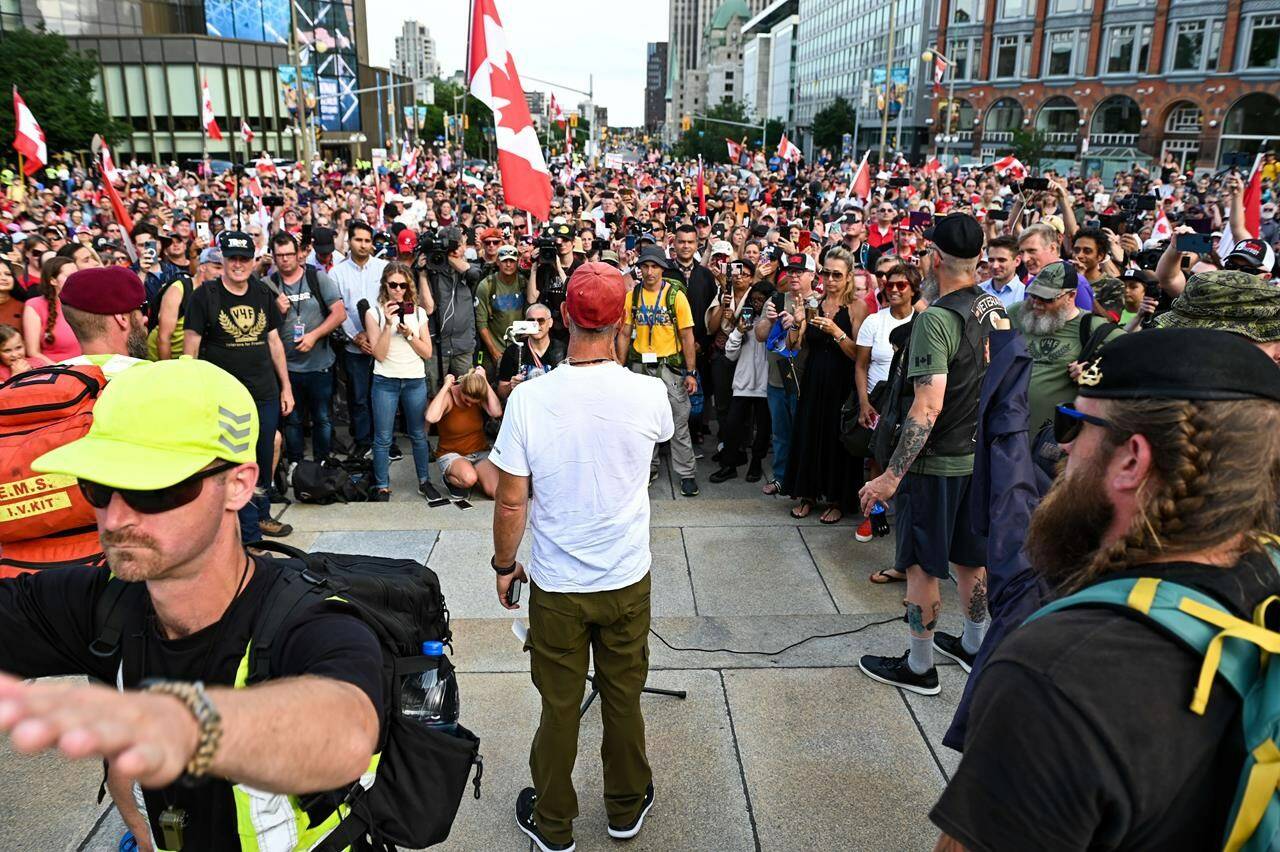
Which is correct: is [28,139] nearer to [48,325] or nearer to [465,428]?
[48,325]

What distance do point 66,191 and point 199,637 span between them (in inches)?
1066

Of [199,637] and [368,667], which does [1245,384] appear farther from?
[199,637]

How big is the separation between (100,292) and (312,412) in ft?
13.6

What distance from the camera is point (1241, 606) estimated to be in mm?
1298

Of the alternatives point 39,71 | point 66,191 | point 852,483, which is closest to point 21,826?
point 852,483

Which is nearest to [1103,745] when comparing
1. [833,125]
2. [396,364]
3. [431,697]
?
[431,697]

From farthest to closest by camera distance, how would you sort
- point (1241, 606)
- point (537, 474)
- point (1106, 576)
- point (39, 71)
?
point (39, 71) → point (537, 474) → point (1106, 576) → point (1241, 606)

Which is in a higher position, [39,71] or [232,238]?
[39,71]

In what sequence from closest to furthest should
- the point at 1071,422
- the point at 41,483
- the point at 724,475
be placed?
the point at 1071,422 → the point at 41,483 → the point at 724,475

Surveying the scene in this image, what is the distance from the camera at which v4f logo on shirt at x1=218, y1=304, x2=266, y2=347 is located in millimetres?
5898

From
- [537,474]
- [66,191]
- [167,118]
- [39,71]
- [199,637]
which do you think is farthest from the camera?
[167,118]

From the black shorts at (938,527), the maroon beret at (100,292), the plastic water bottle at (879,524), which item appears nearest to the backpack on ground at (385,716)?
the maroon beret at (100,292)

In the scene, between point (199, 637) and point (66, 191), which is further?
point (66, 191)

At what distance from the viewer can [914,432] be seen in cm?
380
